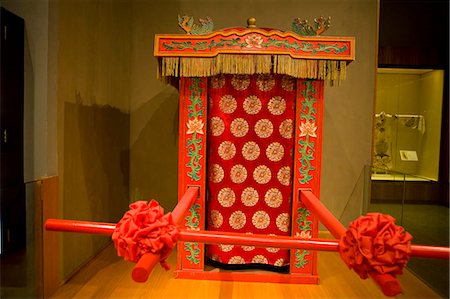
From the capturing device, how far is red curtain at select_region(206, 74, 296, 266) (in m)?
2.44

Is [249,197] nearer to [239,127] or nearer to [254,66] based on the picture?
[239,127]

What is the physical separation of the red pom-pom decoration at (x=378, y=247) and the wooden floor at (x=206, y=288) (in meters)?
1.15

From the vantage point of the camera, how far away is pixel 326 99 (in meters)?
3.43

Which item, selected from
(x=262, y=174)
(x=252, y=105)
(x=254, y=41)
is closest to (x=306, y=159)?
(x=262, y=174)

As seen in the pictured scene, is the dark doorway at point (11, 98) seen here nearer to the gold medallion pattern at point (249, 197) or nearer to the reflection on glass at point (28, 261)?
the reflection on glass at point (28, 261)

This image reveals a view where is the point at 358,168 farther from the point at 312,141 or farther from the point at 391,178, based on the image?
the point at 312,141

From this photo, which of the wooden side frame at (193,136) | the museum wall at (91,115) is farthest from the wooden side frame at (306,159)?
the museum wall at (91,115)

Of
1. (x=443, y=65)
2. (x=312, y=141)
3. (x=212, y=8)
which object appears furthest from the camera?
(x=212, y=8)

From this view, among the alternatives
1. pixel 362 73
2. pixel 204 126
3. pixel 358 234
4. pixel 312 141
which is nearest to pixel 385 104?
pixel 362 73

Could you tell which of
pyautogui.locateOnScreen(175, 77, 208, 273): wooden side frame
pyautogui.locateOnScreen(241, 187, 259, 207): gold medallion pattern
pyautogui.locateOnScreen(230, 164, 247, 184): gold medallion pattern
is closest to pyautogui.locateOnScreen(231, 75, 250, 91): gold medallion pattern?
pyautogui.locateOnScreen(175, 77, 208, 273): wooden side frame

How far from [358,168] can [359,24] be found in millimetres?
1527

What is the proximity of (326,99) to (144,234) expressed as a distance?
2.74 metres

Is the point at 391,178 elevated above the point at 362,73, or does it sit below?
below

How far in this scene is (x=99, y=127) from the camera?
281cm
